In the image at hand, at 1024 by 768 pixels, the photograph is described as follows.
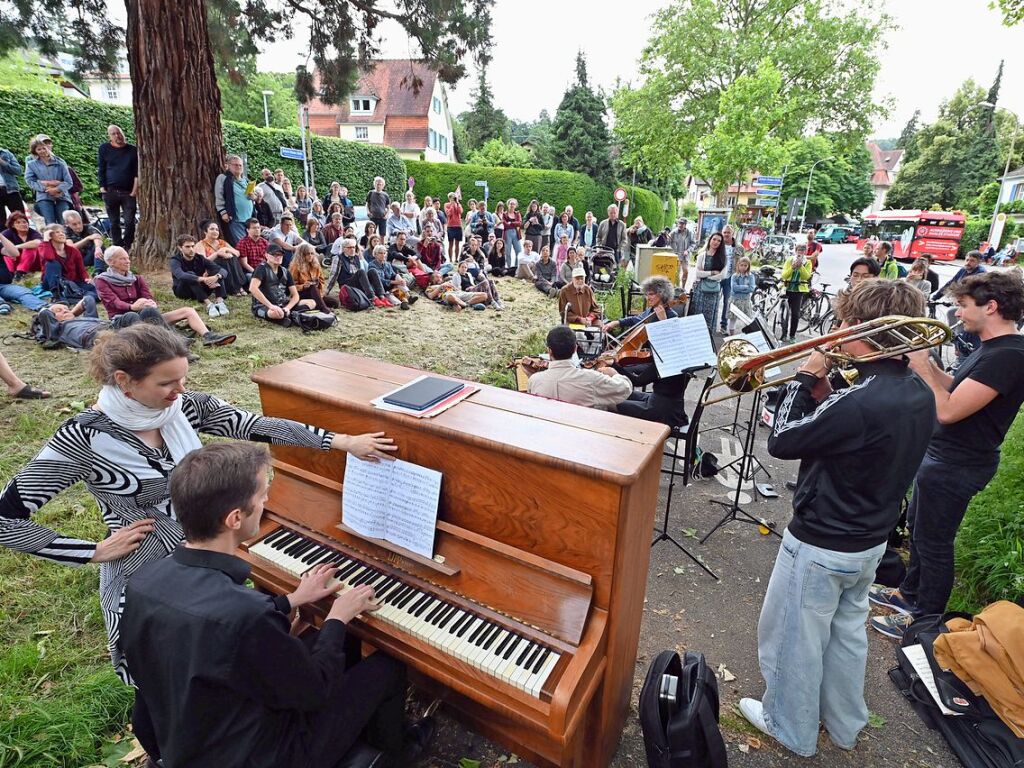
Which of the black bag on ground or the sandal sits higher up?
the sandal

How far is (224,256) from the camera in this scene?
29.0ft

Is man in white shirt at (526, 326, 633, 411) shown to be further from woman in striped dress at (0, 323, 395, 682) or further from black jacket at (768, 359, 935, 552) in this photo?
woman in striped dress at (0, 323, 395, 682)

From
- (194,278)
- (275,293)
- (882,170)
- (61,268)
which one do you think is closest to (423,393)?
(275,293)

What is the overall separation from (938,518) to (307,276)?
8.86m

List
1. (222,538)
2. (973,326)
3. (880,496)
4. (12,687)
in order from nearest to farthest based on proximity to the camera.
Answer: (222,538), (880,496), (12,687), (973,326)

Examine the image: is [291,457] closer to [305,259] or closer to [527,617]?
[527,617]

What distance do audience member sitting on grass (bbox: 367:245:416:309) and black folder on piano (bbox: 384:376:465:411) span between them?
8393 millimetres

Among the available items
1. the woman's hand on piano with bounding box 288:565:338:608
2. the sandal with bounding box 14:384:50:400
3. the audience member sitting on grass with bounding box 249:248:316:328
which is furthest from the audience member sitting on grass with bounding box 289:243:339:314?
the woman's hand on piano with bounding box 288:565:338:608

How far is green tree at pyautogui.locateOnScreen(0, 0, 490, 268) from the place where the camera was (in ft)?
27.3

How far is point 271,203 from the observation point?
11031mm

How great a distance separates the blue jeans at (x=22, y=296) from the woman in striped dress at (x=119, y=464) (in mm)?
7588

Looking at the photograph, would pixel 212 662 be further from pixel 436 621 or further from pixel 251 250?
pixel 251 250

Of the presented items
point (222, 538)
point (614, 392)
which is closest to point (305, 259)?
point (614, 392)

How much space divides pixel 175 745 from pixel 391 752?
101 cm
